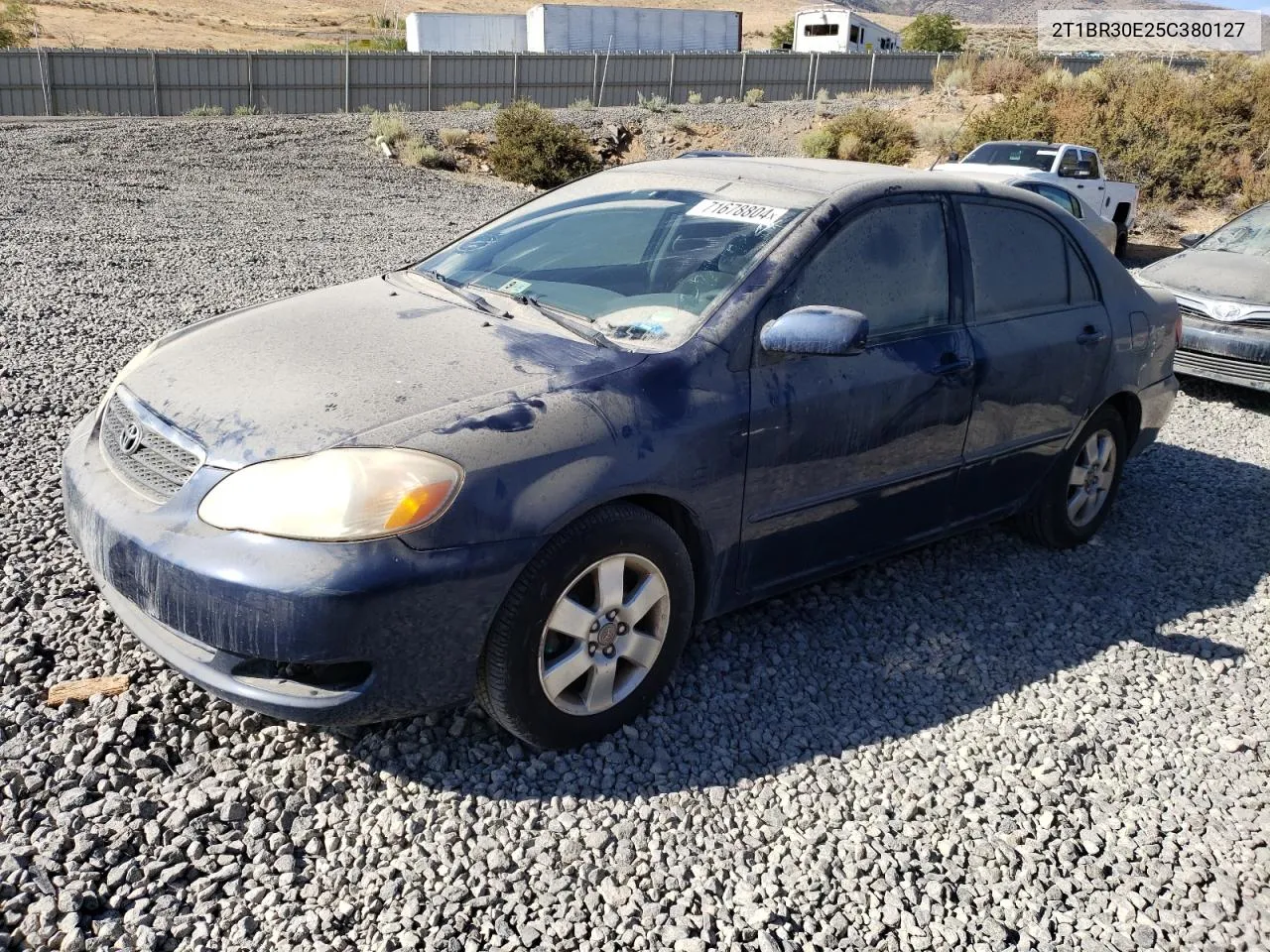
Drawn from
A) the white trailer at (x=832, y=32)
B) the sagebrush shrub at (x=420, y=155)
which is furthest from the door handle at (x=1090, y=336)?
the white trailer at (x=832, y=32)

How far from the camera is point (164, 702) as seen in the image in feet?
10.5

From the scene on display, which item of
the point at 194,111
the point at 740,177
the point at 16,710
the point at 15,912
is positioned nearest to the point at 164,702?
the point at 16,710

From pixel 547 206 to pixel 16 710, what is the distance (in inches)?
104

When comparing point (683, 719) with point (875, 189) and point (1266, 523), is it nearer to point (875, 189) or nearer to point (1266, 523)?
point (875, 189)

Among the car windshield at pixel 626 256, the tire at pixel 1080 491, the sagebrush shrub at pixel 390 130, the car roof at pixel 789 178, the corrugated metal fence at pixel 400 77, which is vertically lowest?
the tire at pixel 1080 491

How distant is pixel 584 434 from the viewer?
2945 mm

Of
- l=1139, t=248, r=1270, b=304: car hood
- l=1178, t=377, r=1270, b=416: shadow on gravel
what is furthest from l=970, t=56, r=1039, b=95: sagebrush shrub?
l=1178, t=377, r=1270, b=416: shadow on gravel

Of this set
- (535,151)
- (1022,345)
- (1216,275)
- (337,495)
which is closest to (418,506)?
(337,495)

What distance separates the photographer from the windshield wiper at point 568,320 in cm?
335

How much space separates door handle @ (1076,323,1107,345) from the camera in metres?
4.54

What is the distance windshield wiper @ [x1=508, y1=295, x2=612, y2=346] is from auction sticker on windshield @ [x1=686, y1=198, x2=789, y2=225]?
2.28 feet

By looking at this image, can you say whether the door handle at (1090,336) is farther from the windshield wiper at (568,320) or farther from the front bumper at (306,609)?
the front bumper at (306,609)

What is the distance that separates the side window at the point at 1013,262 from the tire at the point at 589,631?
6.05 feet

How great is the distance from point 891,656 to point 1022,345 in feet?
4.49
